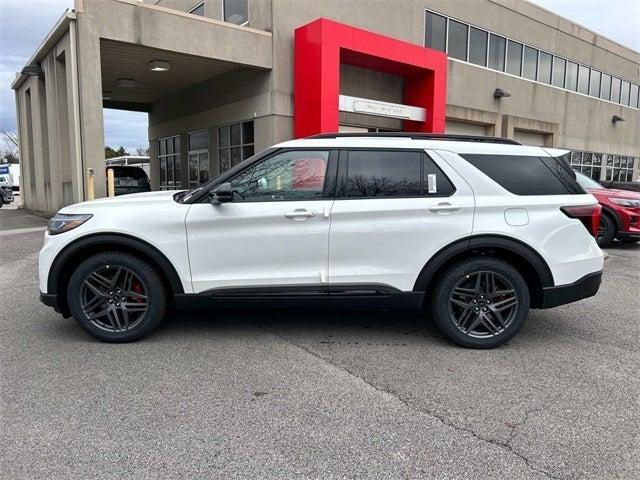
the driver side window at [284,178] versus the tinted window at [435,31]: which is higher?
the tinted window at [435,31]

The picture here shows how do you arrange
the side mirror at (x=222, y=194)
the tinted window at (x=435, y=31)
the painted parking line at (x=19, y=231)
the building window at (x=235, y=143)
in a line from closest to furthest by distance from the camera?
1. the side mirror at (x=222, y=194)
2. the painted parking line at (x=19, y=231)
3. the building window at (x=235, y=143)
4. the tinted window at (x=435, y=31)

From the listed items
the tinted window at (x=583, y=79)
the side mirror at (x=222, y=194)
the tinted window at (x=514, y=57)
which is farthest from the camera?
the tinted window at (x=583, y=79)

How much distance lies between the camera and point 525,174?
4480 mm

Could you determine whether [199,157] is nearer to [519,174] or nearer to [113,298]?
[113,298]

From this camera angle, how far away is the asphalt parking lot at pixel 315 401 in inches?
107

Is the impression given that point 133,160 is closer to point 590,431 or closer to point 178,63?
point 178,63

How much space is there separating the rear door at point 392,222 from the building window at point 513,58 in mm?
15851

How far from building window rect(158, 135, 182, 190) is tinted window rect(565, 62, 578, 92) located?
19.2m

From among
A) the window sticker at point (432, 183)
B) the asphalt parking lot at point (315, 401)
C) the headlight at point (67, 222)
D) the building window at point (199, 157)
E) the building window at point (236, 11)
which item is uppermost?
the building window at point (236, 11)

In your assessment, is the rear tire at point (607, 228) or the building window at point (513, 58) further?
the building window at point (513, 58)

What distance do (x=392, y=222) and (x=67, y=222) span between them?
2772 millimetres

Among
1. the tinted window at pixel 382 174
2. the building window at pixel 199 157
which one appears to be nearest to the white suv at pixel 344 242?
the tinted window at pixel 382 174

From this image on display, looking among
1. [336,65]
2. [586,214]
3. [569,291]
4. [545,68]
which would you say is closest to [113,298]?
[569,291]

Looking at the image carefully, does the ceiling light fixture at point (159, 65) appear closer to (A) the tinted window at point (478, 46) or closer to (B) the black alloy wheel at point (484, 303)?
(A) the tinted window at point (478, 46)
